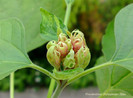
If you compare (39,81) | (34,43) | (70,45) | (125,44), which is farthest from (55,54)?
(39,81)

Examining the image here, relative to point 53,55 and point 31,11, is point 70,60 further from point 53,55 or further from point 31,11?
point 31,11

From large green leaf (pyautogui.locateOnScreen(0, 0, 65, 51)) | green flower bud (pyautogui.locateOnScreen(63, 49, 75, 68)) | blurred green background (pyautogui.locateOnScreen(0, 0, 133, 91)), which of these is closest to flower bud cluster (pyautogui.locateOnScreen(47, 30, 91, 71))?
green flower bud (pyautogui.locateOnScreen(63, 49, 75, 68))

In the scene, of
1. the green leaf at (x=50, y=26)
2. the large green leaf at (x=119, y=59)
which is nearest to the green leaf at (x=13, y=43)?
the green leaf at (x=50, y=26)

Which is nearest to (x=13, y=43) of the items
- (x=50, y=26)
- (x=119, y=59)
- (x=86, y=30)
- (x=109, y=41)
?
(x=50, y=26)

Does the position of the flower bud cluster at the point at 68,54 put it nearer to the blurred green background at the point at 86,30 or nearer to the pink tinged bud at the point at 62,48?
the pink tinged bud at the point at 62,48

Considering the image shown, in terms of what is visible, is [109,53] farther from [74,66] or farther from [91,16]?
A: [91,16]

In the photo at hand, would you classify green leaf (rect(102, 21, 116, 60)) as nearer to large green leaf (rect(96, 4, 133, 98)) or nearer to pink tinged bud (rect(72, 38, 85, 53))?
large green leaf (rect(96, 4, 133, 98))
